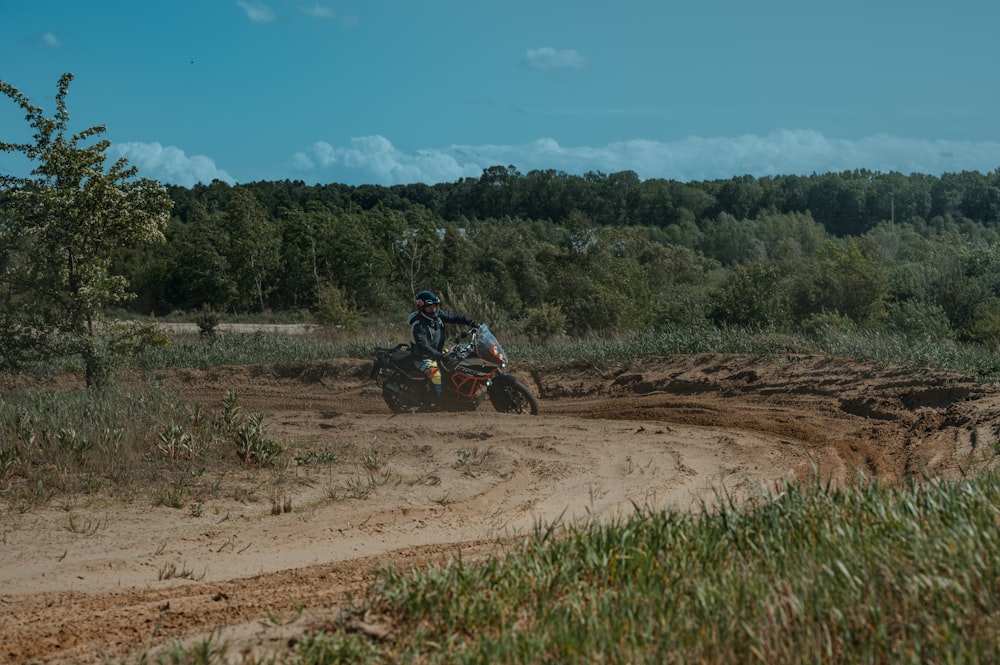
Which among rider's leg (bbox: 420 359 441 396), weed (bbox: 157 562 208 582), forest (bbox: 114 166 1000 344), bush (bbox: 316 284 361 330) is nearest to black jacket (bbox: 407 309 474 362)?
rider's leg (bbox: 420 359 441 396)

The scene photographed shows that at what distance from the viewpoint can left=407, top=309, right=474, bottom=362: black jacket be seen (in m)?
13.8

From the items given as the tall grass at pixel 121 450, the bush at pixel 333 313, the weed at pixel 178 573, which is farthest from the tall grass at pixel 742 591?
the bush at pixel 333 313

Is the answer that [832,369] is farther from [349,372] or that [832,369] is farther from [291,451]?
[349,372]

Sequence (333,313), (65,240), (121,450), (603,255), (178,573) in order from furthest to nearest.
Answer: (603,255), (333,313), (65,240), (121,450), (178,573)

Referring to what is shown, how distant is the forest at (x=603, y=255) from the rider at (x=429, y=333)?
444 cm

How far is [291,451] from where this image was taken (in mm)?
9609

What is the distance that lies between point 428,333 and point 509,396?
158cm

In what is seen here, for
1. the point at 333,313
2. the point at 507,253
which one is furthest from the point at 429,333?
the point at 507,253

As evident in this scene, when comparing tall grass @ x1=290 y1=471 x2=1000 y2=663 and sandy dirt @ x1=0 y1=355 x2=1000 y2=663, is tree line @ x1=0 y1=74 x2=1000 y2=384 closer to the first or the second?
sandy dirt @ x1=0 y1=355 x2=1000 y2=663

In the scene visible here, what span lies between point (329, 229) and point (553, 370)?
47011mm

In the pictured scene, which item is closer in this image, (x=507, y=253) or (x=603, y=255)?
(x=603, y=255)

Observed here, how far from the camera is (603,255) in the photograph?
53.9 meters

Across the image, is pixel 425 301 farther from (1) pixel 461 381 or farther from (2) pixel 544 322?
(2) pixel 544 322

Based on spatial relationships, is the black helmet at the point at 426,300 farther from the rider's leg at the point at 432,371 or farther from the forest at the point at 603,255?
the forest at the point at 603,255
